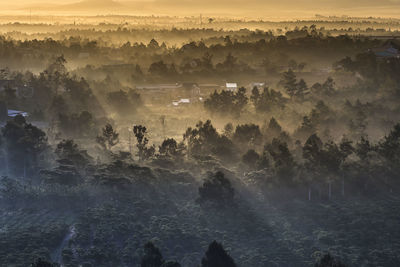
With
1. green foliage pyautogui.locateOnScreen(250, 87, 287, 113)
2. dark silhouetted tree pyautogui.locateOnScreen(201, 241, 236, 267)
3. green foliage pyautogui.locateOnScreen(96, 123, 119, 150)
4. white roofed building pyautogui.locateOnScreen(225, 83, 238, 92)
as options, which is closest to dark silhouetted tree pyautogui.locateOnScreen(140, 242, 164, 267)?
dark silhouetted tree pyautogui.locateOnScreen(201, 241, 236, 267)

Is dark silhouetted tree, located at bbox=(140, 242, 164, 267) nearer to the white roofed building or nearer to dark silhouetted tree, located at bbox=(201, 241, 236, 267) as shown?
dark silhouetted tree, located at bbox=(201, 241, 236, 267)

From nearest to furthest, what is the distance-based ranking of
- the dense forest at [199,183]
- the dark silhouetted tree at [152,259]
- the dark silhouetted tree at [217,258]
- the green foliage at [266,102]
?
the dark silhouetted tree at [217,258], the dark silhouetted tree at [152,259], the dense forest at [199,183], the green foliage at [266,102]

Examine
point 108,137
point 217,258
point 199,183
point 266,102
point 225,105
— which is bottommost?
point 199,183

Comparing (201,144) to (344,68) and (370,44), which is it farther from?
(370,44)

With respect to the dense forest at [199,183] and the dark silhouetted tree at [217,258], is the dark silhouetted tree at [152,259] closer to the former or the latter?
the dense forest at [199,183]

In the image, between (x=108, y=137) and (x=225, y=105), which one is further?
(x=225, y=105)

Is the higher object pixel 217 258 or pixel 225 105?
pixel 225 105

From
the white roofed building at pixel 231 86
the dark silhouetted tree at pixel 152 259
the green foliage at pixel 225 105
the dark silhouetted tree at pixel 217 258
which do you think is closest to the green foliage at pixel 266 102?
the green foliage at pixel 225 105

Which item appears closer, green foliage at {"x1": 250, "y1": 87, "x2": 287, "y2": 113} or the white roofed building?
green foliage at {"x1": 250, "y1": 87, "x2": 287, "y2": 113}

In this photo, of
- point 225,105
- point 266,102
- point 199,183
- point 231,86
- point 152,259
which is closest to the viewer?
point 152,259

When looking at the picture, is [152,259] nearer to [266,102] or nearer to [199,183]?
[199,183]

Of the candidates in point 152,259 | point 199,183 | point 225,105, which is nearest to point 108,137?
point 199,183

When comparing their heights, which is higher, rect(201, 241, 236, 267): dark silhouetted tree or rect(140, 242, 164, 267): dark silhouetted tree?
rect(201, 241, 236, 267): dark silhouetted tree
